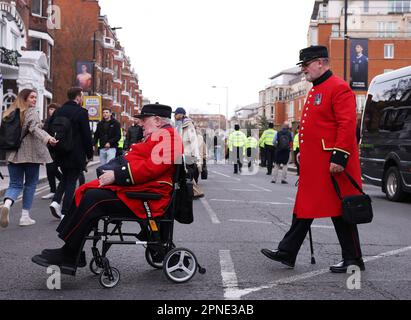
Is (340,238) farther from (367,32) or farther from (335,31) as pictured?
(367,32)

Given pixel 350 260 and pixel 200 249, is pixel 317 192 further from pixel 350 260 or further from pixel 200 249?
pixel 200 249

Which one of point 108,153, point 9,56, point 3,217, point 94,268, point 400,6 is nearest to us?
point 94,268

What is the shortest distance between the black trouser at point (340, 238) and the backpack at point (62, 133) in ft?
12.7

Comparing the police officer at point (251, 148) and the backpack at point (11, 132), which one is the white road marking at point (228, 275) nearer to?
the backpack at point (11, 132)

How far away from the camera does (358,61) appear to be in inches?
1025

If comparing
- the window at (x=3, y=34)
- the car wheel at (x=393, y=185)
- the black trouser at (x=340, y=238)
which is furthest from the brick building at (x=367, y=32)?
the black trouser at (x=340, y=238)

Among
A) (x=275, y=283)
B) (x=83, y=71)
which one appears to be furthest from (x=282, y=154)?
(x=83, y=71)

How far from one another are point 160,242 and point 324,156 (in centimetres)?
172

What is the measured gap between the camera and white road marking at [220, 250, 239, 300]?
484 cm

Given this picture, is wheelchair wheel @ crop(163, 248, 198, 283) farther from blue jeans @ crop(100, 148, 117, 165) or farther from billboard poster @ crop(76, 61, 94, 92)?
billboard poster @ crop(76, 61, 94, 92)

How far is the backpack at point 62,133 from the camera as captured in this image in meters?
8.30

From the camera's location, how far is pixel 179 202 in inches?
210
